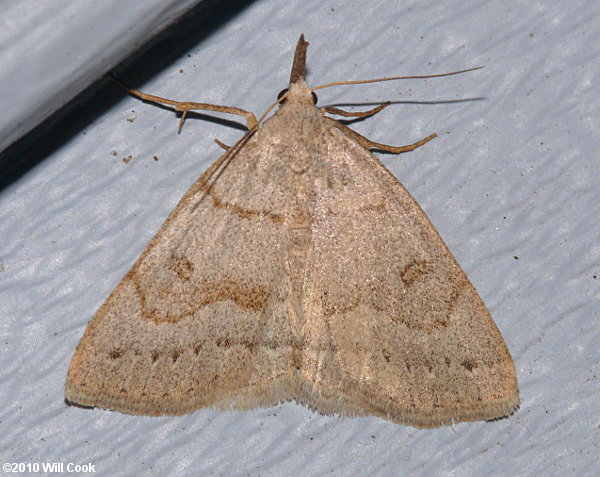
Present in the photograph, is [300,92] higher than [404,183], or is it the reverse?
[300,92]

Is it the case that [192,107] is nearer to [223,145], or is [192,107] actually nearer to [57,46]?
[223,145]

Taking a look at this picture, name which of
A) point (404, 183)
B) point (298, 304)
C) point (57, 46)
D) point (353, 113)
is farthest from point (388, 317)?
point (57, 46)

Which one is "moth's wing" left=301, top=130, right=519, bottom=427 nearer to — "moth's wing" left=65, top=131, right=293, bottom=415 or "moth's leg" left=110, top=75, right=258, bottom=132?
"moth's wing" left=65, top=131, right=293, bottom=415

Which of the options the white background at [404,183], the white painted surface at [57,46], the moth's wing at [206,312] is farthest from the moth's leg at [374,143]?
the white painted surface at [57,46]

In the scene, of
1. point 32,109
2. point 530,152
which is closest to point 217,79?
point 32,109

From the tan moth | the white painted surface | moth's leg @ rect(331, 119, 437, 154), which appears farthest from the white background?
the white painted surface

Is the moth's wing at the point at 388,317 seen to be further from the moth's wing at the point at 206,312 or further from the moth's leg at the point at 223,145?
the moth's leg at the point at 223,145

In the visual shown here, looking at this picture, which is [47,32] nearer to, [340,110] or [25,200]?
[25,200]
